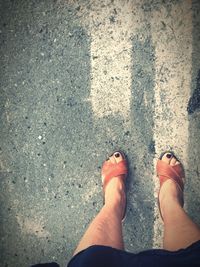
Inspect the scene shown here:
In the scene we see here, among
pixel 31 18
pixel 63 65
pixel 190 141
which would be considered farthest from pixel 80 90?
pixel 190 141

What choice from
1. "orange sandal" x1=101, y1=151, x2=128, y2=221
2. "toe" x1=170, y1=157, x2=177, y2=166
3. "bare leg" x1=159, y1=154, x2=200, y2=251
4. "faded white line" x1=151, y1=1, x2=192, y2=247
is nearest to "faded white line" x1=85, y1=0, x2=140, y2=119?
"faded white line" x1=151, y1=1, x2=192, y2=247

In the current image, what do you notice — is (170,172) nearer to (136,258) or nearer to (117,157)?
(117,157)

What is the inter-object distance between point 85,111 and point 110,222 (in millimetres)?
884

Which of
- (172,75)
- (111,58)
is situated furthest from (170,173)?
(111,58)

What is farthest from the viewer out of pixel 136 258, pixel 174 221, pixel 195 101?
pixel 195 101

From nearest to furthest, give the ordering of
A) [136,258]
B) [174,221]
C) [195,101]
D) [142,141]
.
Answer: [136,258], [174,221], [195,101], [142,141]

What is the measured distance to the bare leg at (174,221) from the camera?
1892 millimetres

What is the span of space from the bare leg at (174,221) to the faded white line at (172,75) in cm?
15

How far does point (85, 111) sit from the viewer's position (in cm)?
242

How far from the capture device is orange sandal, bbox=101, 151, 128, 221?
2391mm

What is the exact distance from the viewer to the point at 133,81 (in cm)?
233

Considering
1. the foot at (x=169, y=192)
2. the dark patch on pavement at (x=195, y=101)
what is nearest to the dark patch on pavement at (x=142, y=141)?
the foot at (x=169, y=192)

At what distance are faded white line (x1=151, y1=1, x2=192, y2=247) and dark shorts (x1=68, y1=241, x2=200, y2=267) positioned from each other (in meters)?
0.87

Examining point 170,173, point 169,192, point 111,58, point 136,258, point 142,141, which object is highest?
point 111,58
